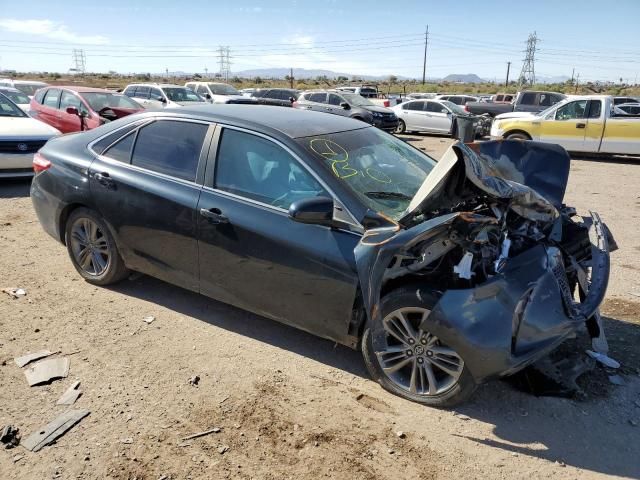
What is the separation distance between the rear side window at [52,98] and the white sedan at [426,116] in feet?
44.3

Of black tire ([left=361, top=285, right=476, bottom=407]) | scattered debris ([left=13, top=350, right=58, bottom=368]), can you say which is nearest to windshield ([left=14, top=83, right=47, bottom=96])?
scattered debris ([left=13, top=350, right=58, bottom=368])

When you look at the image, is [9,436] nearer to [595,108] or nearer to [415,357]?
[415,357]

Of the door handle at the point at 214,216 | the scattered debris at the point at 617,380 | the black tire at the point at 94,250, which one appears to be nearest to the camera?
the scattered debris at the point at 617,380

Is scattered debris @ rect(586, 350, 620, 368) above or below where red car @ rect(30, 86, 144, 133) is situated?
below

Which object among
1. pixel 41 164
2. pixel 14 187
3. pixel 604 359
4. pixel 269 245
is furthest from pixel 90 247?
pixel 14 187

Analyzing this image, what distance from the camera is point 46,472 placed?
101 inches

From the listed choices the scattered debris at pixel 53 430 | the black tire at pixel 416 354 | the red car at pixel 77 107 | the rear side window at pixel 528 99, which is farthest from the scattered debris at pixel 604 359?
the rear side window at pixel 528 99

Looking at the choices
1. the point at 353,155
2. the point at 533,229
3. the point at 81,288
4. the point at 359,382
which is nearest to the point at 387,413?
the point at 359,382

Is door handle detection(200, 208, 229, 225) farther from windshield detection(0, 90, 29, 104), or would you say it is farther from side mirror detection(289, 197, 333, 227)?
windshield detection(0, 90, 29, 104)

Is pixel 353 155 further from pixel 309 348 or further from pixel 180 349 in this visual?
pixel 180 349

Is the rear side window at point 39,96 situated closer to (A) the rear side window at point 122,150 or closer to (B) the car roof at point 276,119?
(A) the rear side window at point 122,150

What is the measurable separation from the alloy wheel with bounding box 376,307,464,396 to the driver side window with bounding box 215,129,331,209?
95 centimetres

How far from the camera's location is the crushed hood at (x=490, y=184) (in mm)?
2982

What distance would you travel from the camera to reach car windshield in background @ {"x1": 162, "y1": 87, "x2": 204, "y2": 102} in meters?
19.2
